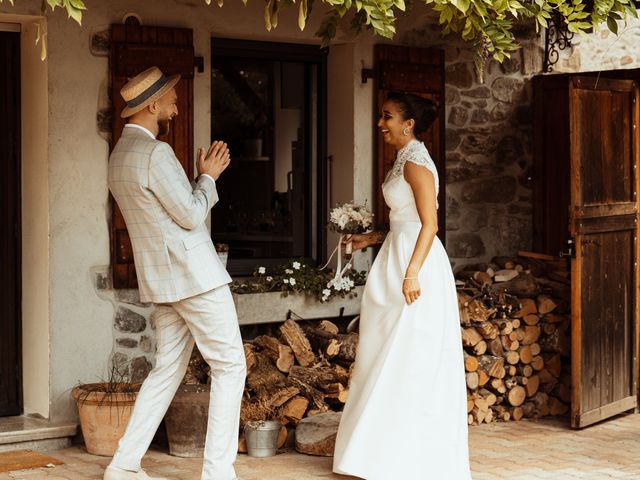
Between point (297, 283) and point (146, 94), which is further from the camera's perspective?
point (297, 283)

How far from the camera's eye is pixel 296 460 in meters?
6.21

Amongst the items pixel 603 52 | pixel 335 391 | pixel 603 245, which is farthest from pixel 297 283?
pixel 603 52

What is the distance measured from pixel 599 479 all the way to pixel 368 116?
299cm

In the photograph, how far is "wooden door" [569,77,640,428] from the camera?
23.4ft

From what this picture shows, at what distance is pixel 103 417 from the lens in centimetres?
624

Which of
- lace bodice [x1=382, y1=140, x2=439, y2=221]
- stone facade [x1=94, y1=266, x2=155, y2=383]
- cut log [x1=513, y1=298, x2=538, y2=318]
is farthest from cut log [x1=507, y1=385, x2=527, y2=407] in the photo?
stone facade [x1=94, y1=266, x2=155, y2=383]

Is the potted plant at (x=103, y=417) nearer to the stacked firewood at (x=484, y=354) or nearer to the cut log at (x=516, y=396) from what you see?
the stacked firewood at (x=484, y=354)

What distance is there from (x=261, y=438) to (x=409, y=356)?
3.77 ft

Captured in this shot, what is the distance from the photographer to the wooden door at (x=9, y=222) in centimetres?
670

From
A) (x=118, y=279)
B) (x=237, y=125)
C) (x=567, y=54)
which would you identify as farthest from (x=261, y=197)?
(x=567, y=54)

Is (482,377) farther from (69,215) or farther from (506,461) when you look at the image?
(69,215)

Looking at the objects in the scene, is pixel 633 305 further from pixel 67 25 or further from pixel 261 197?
pixel 67 25

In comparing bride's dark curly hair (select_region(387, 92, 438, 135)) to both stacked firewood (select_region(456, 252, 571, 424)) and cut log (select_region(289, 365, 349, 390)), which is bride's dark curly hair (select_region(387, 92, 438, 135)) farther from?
stacked firewood (select_region(456, 252, 571, 424))

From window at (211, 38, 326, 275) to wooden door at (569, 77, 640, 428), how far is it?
1798mm
